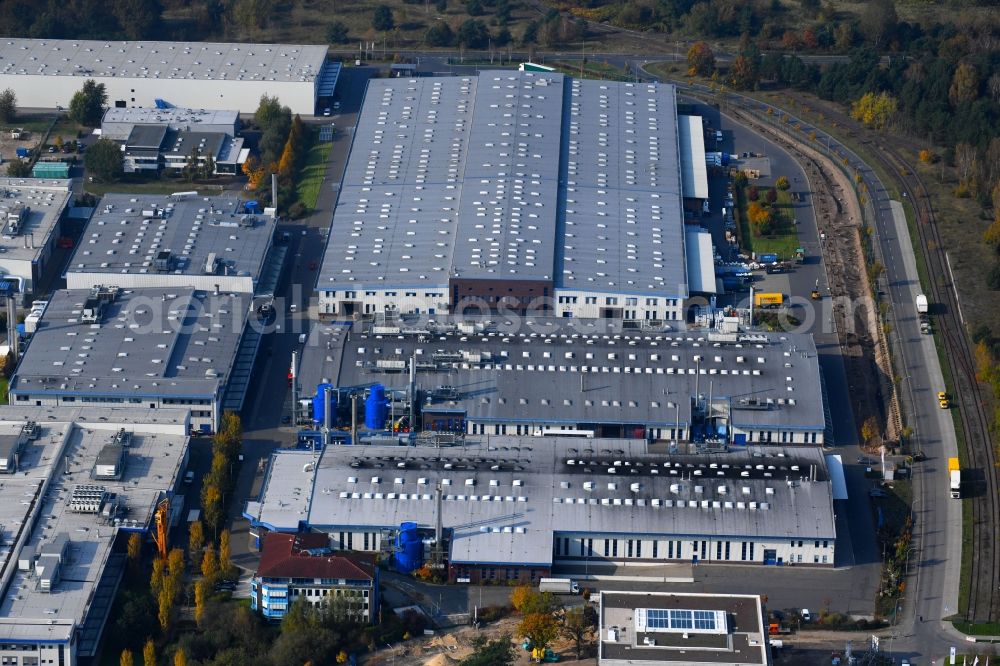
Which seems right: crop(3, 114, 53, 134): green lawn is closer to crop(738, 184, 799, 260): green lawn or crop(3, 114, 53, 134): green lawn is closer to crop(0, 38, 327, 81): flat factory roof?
crop(0, 38, 327, 81): flat factory roof

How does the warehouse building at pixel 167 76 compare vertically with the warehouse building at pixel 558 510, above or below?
above

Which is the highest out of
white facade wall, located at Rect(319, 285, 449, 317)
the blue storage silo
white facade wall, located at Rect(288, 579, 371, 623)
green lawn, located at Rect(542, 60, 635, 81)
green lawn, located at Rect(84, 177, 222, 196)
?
green lawn, located at Rect(542, 60, 635, 81)

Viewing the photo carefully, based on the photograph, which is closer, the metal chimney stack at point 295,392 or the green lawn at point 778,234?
the metal chimney stack at point 295,392

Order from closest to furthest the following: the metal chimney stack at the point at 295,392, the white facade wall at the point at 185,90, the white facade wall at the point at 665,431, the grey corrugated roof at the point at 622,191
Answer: the white facade wall at the point at 665,431, the metal chimney stack at the point at 295,392, the grey corrugated roof at the point at 622,191, the white facade wall at the point at 185,90

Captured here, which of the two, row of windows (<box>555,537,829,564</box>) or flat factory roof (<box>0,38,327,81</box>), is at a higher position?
flat factory roof (<box>0,38,327,81</box>)

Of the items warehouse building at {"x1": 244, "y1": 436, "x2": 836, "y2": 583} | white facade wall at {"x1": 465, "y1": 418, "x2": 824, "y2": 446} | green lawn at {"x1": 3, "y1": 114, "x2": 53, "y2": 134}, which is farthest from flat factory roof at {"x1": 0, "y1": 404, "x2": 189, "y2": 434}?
green lawn at {"x1": 3, "y1": 114, "x2": 53, "y2": 134}

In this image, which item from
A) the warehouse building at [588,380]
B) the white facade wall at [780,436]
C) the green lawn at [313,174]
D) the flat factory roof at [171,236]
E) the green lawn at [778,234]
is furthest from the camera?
the green lawn at [313,174]

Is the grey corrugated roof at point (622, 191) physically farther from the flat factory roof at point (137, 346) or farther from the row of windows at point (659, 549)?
the row of windows at point (659, 549)

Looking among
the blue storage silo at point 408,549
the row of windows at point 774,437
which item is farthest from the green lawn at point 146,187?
the blue storage silo at point 408,549
